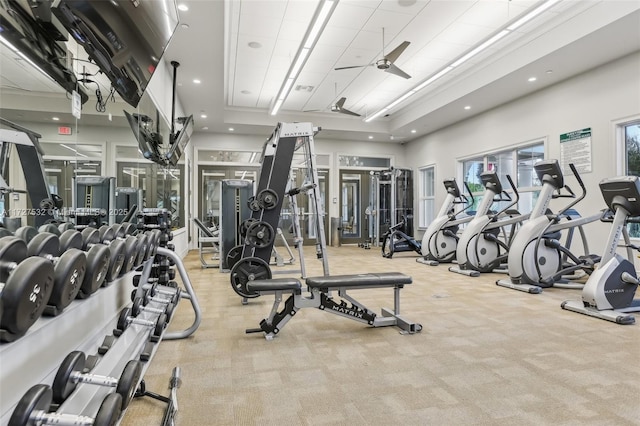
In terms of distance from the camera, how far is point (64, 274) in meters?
1.23

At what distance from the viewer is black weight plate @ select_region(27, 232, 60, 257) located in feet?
4.56

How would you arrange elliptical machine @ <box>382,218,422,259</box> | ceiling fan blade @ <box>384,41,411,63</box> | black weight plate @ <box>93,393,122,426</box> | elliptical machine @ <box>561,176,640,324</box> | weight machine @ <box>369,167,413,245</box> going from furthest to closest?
weight machine @ <box>369,167,413,245</box> → elliptical machine @ <box>382,218,422,259</box> → ceiling fan blade @ <box>384,41,411,63</box> → elliptical machine @ <box>561,176,640,324</box> → black weight plate @ <box>93,393,122,426</box>

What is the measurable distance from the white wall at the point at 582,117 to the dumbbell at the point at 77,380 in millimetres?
6552

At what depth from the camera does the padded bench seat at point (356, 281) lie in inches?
113

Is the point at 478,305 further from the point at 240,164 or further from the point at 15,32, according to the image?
the point at 240,164

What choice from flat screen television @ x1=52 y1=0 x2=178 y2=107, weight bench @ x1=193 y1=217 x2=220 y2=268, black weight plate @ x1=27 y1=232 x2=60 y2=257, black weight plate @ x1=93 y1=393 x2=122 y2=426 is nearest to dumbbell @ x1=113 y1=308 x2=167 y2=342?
black weight plate @ x1=27 y1=232 x2=60 y2=257

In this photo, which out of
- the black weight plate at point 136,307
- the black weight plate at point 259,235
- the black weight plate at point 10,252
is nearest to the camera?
the black weight plate at point 10,252

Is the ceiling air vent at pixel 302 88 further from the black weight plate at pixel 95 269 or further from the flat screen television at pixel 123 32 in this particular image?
the black weight plate at pixel 95 269

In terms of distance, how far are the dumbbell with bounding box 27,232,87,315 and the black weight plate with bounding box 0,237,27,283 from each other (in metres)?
0.07

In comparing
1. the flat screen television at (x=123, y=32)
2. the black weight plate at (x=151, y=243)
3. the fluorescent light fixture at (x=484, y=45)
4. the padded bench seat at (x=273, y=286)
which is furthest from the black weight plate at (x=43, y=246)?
the fluorescent light fixture at (x=484, y=45)

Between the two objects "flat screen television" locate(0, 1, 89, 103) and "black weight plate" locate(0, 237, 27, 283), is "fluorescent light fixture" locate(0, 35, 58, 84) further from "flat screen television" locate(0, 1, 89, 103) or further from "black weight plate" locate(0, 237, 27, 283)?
"black weight plate" locate(0, 237, 27, 283)

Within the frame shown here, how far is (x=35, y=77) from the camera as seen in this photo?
2.07 meters

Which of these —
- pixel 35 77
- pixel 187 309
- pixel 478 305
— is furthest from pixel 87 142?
pixel 478 305

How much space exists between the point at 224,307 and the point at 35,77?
2.61 metres
